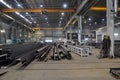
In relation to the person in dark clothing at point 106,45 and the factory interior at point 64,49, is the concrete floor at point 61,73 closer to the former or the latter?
the factory interior at point 64,49

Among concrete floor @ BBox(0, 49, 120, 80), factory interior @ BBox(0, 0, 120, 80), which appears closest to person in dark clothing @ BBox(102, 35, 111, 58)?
factory interior @ BBox(0, 0, 120, 80)

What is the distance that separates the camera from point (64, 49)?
585 inches

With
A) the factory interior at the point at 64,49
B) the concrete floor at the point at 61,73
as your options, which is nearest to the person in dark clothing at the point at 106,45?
the factory interior at the point at 64,49

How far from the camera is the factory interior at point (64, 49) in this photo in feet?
21.9

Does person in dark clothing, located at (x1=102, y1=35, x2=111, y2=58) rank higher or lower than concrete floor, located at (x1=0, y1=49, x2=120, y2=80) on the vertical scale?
higher

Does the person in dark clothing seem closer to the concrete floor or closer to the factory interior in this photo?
the factory interior

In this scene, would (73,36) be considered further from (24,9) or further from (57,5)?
(24,9)

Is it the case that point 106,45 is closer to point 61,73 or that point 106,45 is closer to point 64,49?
point 64,49

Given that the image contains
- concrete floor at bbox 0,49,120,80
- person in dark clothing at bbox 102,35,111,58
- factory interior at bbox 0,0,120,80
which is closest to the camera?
concrete floor at bbox 0,49,120,80

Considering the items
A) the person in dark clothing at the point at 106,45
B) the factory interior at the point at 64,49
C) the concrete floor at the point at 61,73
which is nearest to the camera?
the concrete floor at the point at 61,73

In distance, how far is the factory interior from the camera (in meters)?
6.69

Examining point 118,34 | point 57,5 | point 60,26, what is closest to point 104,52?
point 57,5

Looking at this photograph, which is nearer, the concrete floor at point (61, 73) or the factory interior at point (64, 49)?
the concrete floor at point (61, 73)

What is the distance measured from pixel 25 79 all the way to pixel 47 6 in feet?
→ 57.2
